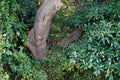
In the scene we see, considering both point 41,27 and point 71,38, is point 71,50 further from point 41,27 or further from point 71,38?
point 41,27

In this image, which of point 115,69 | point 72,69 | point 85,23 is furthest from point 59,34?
point 115,69

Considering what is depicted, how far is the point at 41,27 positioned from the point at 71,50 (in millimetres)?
478

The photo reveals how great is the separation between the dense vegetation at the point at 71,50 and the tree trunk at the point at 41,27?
10 cm

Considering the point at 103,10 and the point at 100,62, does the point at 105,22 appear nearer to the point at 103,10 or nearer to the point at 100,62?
the point at 103,10

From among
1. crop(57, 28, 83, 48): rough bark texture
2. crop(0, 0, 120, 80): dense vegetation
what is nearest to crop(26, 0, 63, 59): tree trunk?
crop(0, 0, 120, 80): dense vegetation

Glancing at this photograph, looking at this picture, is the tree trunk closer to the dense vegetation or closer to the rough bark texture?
the dense vegetation

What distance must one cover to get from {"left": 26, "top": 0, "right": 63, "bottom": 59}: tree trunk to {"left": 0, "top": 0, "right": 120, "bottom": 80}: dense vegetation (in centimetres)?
10

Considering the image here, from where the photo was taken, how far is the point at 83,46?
296cm

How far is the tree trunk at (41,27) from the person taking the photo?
112 inches

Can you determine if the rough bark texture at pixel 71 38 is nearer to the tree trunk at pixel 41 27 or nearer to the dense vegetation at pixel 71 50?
the dense vegetation at pixel 71 50

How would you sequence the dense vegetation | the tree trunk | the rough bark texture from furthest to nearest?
the rough bark texture
the tree trunk
the dense vegetation

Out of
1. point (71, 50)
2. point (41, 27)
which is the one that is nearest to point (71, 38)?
point (71, 50)

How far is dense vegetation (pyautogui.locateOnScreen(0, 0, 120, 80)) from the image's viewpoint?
2738 millimetres

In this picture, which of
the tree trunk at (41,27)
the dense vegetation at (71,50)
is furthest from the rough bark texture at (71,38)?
the tree trunk at (41,27)
